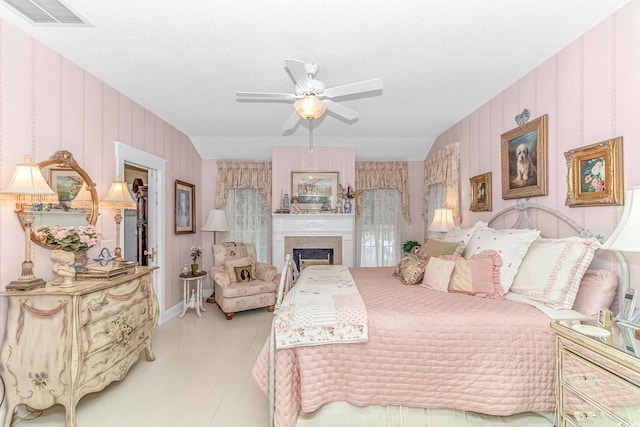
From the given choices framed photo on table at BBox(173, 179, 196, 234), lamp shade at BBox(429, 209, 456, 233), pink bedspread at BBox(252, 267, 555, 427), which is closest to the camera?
pink bedspread at BBox(252, 267, 555, 427)

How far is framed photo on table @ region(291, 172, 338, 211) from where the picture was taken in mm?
5555

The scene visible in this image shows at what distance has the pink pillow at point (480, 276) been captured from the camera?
7.80 feet

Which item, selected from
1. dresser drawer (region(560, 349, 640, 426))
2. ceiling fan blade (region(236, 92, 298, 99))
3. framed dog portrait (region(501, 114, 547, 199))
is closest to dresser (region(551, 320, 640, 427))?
dresser drawer (region(560, 349, 640, 426))

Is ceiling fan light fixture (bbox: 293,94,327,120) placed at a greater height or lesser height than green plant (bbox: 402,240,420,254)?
greater

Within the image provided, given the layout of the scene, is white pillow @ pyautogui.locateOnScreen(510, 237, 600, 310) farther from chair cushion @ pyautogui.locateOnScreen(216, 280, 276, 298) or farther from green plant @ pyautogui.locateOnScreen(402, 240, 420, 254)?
green plant @ pyautogui.locateOnScreen(402, 240, 420, 254)

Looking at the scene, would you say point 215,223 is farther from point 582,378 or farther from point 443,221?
point 582,378

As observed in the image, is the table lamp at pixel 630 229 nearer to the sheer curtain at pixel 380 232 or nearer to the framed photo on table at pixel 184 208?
the sheer curtain at pixel 380 232

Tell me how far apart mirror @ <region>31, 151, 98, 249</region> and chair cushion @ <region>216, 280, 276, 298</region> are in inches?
75.7

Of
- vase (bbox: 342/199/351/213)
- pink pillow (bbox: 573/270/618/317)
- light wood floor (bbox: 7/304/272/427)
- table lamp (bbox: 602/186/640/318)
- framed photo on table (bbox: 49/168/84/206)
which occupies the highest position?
framed photo on table (bbox: 49/168/84/206)

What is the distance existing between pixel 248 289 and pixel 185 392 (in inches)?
76.7

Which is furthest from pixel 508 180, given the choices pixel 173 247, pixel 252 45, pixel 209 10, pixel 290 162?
pixel 173 247

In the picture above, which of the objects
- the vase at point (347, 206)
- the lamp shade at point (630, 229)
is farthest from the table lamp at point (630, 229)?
the vase at point (347, 206)

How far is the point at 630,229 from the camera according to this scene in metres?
1.43

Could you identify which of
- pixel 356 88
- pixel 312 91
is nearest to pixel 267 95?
pixel 312 91
